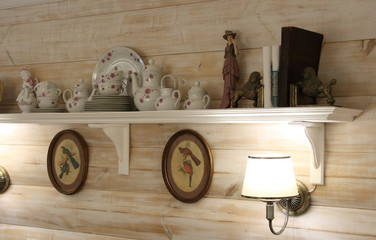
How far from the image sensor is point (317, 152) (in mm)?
1604

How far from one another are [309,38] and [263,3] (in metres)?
0.29

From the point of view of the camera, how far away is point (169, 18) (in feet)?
6.33

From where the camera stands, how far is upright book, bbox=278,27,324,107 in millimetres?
1506

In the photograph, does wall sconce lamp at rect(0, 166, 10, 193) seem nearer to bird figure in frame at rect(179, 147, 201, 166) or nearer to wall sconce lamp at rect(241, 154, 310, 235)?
bird figure in frame at rect(179, 147, 201, 166)

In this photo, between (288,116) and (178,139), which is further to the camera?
(178,139)

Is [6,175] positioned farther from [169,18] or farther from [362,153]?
[362,153]

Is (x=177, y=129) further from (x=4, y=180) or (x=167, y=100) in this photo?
(x=4, y=180)

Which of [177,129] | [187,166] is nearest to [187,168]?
[187,166]

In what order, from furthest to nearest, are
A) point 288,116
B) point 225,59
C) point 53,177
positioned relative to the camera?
point 53,177, point 225,59, point 288,116

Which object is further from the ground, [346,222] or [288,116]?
[288,116]

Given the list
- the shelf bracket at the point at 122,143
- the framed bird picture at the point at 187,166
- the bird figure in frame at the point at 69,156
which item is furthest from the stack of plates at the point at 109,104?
the bird figure in frame at the point at 69,156

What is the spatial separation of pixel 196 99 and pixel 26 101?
82 centimetres

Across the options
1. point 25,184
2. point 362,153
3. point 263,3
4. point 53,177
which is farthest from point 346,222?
point 25,184

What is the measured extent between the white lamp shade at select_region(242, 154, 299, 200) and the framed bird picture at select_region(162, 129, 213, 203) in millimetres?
310
